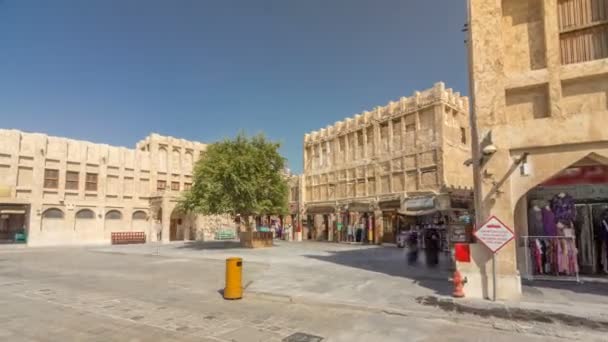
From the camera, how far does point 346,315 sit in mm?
7488

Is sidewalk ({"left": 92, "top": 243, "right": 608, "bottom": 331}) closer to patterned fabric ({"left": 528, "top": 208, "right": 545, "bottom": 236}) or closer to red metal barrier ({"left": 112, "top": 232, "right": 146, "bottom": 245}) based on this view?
patterned fabric ({"left": 528, "top": 208, "right": 545, "bottom": 236})

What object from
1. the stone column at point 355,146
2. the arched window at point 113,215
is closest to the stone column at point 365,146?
the stone column at point 355,146

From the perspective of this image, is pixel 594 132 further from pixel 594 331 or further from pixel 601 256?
pixel 601 256

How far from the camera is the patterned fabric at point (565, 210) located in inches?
439

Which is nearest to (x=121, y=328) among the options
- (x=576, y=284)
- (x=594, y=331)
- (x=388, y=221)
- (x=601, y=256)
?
(x=594, y=331)

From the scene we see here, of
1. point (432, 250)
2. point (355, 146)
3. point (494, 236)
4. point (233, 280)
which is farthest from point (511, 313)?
point (355, 146)

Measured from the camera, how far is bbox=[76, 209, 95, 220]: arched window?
111 ft

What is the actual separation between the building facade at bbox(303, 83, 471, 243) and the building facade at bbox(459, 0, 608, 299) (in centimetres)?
Answer: 1067

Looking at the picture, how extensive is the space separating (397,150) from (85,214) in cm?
2986

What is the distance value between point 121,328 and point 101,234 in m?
33.3

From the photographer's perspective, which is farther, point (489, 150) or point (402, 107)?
point (402, 107)

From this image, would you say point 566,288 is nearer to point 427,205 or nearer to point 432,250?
point 432,250

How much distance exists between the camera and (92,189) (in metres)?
35.0

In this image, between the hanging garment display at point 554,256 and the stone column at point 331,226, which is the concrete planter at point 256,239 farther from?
the hanging garment display at point 554,256
